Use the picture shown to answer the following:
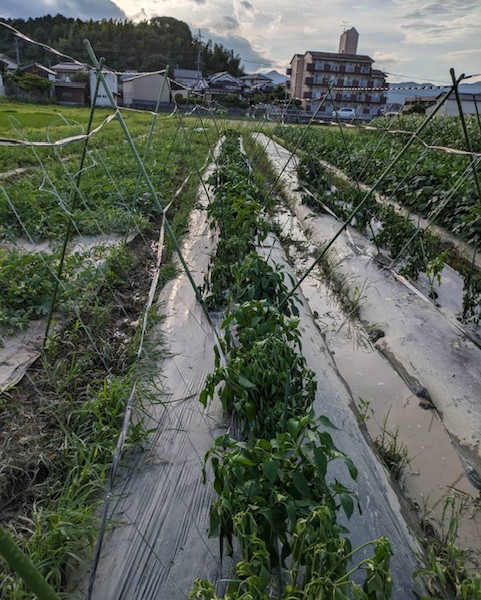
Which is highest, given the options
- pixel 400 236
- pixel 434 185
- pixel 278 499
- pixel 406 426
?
pixel 434 185

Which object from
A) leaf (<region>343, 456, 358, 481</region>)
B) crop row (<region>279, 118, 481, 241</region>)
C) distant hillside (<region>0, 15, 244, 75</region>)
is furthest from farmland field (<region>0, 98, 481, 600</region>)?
distant hillside (<region>0, 15, 244, 75</region>)

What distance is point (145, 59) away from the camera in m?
56.4

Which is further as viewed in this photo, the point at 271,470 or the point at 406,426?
the point at 406,426

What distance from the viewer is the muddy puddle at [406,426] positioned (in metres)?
2.07

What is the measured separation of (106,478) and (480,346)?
8.41 feet

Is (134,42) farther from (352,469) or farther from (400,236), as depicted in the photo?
(352,469)

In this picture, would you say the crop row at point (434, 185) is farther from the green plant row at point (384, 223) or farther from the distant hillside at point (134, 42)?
the distant hillside at point (134, 42)

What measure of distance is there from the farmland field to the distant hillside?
174ft

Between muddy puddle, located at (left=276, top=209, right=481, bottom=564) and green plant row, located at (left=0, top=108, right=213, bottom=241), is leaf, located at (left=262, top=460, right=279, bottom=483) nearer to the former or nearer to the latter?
muddy puddle, located at (left=276, top=209, right=481, bottom=564)

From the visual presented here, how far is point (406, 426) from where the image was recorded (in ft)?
8.46

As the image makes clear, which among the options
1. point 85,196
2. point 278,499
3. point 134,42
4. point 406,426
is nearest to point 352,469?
point 278,499

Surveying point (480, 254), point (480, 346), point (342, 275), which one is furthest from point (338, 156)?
point (480, 346)

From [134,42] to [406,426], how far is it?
7114 centimetres

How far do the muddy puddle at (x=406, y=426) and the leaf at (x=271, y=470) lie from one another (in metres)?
1.09
